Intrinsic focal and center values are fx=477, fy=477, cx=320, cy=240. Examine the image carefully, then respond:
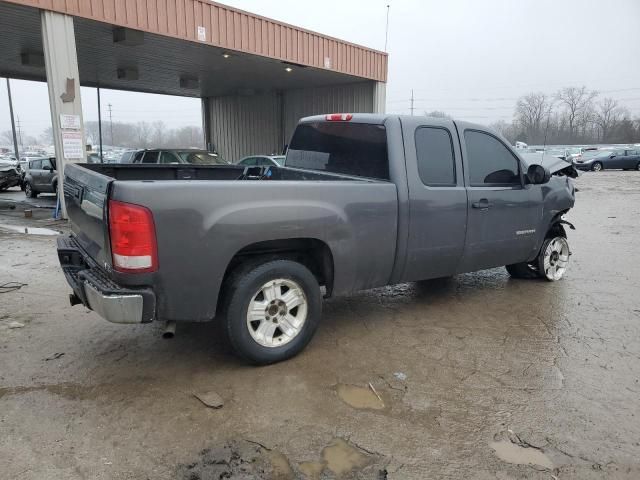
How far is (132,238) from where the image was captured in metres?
2.90

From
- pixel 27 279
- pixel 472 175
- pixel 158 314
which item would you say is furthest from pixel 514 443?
pixel 27 279

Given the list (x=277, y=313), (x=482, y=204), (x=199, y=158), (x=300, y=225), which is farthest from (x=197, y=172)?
(x=199, y=158)

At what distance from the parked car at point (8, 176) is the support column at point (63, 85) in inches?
409

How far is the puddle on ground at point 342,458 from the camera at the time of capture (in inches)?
99.3

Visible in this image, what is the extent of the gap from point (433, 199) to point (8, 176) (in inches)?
760

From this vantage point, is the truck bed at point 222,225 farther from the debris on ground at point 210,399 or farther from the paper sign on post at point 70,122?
the paper sign on post at point 70,122

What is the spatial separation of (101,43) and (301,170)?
448 inches

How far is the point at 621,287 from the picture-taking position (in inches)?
229

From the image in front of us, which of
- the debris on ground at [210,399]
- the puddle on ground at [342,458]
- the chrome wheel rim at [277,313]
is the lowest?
the debris on ground at [210,399]

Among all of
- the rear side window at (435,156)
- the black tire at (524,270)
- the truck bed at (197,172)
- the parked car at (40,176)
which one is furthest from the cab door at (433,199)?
the parked car at (40,176)

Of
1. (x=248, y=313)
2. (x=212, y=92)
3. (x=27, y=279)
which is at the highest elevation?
(x=212, y=92)

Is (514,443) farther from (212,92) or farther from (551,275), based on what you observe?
(212,92)

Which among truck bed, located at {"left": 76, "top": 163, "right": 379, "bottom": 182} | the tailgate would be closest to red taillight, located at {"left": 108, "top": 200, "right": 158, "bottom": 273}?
the tailgate

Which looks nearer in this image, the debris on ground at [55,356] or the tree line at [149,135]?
the debris on ground at [55,356]
